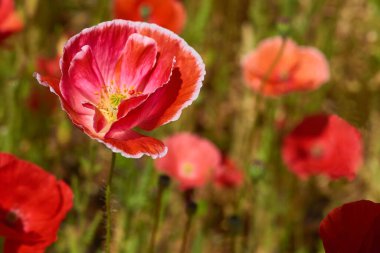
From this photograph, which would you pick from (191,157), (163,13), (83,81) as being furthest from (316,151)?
(83,81)

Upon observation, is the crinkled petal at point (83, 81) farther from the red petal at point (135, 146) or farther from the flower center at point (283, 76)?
the flower center at point (283, 76)

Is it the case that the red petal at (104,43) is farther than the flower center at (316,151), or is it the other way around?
the flower center at (316,151)

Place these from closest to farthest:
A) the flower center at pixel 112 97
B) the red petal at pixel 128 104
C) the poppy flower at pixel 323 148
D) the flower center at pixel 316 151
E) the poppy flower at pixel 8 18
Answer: the red petal at pixel 128 104, the flower center at pixel 112 97, the poppy flower at pixel 8 18, the poppy flower at pixel 323 148, the flower center at pixel 316 151

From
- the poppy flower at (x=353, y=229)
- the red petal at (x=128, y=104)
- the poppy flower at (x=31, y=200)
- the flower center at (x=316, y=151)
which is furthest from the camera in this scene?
the flower center at (x=316, y=151)

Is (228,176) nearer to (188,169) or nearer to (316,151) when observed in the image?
(188,169)

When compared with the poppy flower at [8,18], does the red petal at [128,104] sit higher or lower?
higher

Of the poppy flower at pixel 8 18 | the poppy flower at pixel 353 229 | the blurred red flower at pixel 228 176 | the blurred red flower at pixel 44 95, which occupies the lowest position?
the blurred red flower at pixel 228 176

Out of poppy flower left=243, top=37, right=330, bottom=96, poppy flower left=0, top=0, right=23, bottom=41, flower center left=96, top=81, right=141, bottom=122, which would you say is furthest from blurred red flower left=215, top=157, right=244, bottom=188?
flower center left=96, top=81, right=141, bottom=122

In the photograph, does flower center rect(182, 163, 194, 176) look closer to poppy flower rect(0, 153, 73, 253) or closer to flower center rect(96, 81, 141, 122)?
poppy flower rect(0, 153, 73, 253)

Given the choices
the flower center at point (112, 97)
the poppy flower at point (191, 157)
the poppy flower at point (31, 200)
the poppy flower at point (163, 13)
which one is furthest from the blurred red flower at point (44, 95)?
the flower center at point (112, 97)
